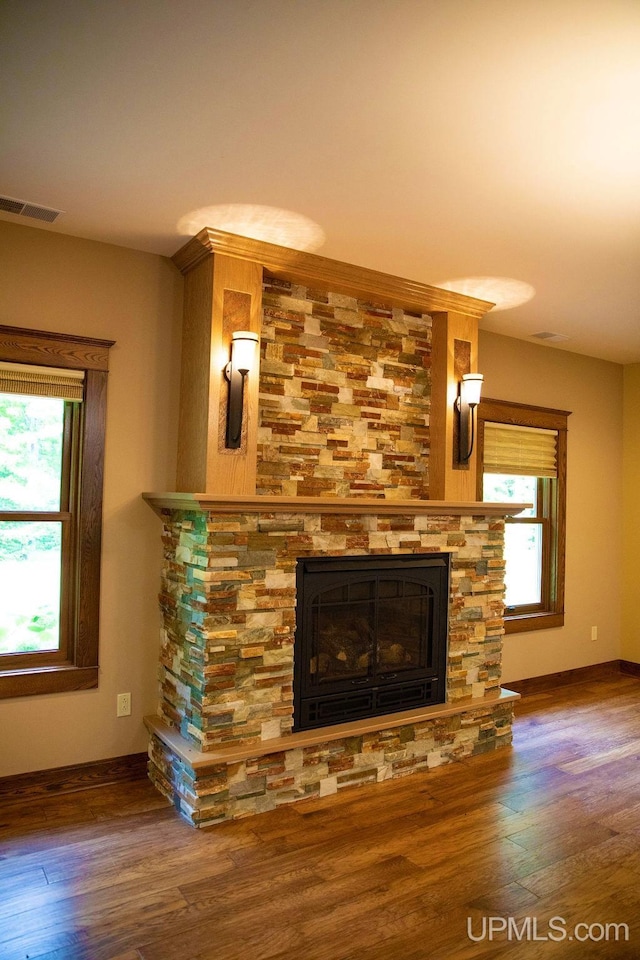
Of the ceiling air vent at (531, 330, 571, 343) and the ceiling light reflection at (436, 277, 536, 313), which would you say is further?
the ceiling air vent at (531, 330, 571, 343)

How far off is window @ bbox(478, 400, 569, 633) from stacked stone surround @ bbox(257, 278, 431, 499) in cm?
93

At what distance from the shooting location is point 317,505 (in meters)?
3.14

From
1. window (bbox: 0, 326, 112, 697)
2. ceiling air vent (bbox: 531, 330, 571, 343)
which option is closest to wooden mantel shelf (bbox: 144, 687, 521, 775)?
window (bbox: 0, 326, 112, 697)

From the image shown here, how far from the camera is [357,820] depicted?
9.63ft

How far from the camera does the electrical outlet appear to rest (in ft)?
10.7

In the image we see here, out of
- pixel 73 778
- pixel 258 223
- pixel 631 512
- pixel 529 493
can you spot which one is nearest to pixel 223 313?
pixel 258 223

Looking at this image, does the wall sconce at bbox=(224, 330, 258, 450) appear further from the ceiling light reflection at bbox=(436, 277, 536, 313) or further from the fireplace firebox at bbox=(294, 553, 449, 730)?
the ceiling light reflection at bbox=(436, 277, 536, 313)

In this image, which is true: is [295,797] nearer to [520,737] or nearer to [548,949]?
[548,949]

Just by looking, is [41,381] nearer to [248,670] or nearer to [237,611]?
[237,611]

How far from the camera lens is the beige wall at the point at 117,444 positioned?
306 centimetres

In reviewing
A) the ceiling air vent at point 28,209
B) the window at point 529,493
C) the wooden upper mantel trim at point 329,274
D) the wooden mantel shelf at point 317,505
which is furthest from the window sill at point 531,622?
the ceiling air vent at point 28,209

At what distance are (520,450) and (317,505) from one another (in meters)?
2.37

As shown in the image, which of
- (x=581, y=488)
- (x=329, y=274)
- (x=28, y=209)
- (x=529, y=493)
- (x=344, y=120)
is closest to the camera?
(x=344, y=120)

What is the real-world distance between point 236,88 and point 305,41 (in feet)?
1.03
